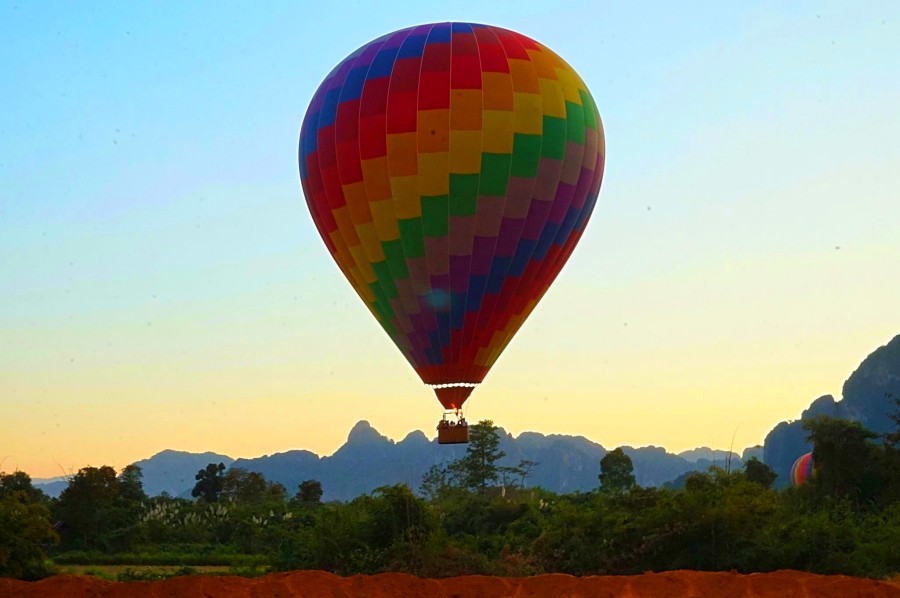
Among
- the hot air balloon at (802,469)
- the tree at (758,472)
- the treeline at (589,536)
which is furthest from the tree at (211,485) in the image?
the treeline at (589,536)

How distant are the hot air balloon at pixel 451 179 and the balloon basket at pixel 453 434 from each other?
0.12ft

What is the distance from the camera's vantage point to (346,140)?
2300 centimetres

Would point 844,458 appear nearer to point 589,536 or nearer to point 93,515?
point 589,536

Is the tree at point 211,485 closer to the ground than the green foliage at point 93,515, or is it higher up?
higher up

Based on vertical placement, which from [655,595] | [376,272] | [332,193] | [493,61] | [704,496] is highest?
[493,61]

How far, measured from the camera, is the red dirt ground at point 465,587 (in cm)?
1459

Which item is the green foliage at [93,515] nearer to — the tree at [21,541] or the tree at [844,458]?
the tree at [21,541]

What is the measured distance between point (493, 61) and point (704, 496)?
11.2 meters

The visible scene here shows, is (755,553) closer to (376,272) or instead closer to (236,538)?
(376,272)

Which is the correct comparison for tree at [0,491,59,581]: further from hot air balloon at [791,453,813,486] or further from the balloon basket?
hot air balloon at [791,453,813,486]

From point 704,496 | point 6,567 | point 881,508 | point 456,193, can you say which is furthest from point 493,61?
point 881,508

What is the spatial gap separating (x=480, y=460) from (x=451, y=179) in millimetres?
47245

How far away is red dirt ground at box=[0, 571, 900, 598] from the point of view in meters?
14.6

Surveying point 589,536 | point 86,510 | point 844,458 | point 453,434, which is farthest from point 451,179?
point 86,510
